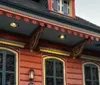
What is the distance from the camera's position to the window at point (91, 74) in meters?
11.3

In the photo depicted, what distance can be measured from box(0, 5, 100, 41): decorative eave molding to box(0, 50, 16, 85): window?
1.57 metres

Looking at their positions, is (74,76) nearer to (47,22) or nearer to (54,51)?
(54,51)

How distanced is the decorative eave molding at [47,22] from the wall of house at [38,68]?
1.49 meters

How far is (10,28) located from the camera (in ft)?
29.9

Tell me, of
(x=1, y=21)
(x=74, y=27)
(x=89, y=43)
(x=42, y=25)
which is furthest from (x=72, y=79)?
(x=1, y=21)

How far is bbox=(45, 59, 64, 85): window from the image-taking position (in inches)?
395

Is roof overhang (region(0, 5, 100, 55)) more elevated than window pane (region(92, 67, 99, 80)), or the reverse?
roof overhang (region(0, 5, 100, 55))

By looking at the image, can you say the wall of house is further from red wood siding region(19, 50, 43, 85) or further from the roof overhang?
the roof overhang

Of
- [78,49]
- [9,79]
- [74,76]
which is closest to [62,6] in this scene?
[78,49]

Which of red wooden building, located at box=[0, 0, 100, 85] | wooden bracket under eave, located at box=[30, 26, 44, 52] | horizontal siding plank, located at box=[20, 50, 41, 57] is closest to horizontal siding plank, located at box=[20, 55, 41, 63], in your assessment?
red wooden building, located at box=[0, 0, 100, 85]

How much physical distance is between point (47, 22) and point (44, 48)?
161 centimetres

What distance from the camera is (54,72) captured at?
10219mm

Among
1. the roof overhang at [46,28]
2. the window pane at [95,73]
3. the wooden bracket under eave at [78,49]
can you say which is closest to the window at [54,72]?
the wooden bracket under eave at [78,49]

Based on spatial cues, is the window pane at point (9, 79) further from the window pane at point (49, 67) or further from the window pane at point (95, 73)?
the window pane at point (95, 73)
